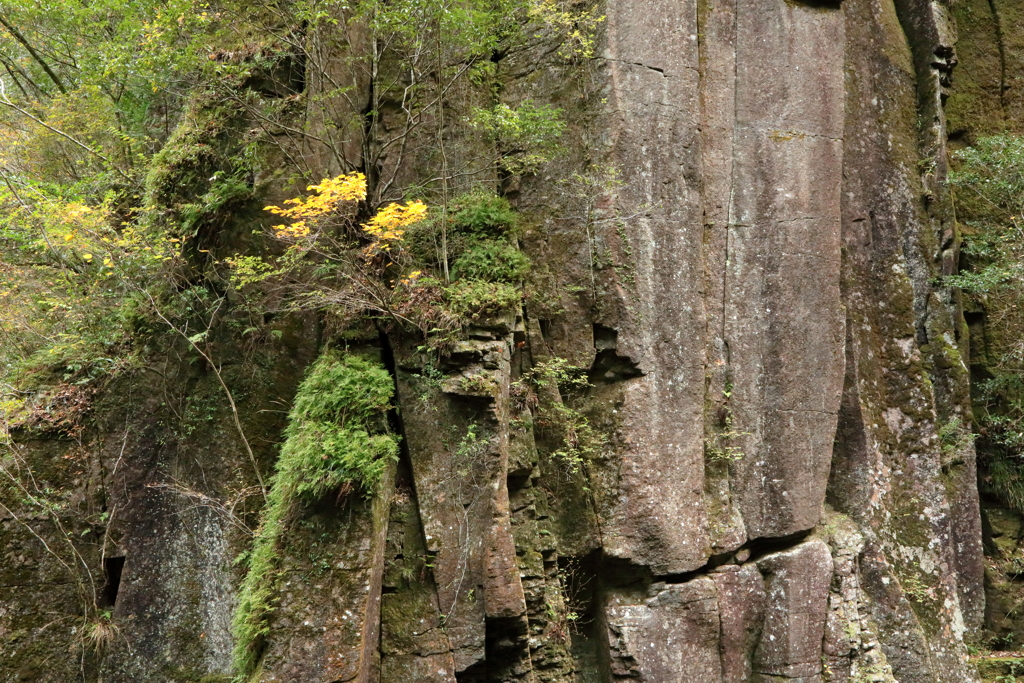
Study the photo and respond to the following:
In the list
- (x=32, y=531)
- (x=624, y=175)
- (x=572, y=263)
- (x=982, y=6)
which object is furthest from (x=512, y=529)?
(x=982, y=6)

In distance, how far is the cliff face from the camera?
7.68 meters

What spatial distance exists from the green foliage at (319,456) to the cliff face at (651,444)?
0.19 meters

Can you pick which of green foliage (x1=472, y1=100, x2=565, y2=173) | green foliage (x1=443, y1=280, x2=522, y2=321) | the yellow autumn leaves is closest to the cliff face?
green foliage (x1=443, y1=280, x2=522, y2=321)

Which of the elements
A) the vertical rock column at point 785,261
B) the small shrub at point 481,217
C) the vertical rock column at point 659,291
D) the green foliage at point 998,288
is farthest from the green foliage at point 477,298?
the green foliage at point 998,288

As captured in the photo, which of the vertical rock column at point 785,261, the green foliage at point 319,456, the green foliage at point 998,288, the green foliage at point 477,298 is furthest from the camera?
the green foliage at point 998,288

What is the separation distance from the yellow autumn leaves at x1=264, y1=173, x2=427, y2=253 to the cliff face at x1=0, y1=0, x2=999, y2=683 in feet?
4.10

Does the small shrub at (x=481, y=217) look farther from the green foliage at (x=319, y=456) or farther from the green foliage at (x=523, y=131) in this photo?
the green foliage at (x=319, y=456)

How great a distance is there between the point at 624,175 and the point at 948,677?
310 inches

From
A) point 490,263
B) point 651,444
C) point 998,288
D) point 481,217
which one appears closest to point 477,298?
point 490,263

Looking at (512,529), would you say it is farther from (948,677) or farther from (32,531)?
(948,677)

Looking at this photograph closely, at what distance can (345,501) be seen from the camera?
7.21m

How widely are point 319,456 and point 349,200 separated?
9.40 feet

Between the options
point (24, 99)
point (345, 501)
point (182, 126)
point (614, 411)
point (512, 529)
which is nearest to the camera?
point (345, 501)

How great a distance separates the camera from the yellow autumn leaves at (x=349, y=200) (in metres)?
7.64
